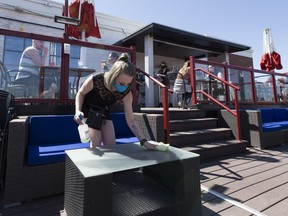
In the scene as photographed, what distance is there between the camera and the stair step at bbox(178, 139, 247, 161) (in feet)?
10.5

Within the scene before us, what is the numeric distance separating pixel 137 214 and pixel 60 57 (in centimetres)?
280

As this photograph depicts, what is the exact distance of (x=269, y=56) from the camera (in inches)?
321

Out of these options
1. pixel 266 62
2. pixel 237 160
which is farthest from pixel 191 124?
pixel 266 62

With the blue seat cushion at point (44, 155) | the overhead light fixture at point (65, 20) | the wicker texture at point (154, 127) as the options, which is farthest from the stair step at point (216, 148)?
the overhead light fixture at point (65, 20)

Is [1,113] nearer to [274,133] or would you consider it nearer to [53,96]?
[53,96]

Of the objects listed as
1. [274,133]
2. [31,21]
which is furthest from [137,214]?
[31,21]

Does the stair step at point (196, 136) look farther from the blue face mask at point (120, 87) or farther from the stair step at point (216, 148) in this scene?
the blue face mask at point (120, 87)

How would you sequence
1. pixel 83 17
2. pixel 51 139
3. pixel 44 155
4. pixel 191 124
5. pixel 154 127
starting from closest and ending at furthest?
pixel 44 155, pixel 51 139, pixel 154 127, pixel 191 124, pixel 83 17

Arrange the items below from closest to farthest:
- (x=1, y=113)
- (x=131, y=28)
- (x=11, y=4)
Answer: (x=1, y=113)
(x=11, y=4)
(x=131, y=28)

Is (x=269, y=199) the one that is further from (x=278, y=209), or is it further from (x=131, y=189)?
(x=131, y=189)

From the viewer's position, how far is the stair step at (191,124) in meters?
3.71

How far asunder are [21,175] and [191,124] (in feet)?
9.90

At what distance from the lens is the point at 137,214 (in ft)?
4.24

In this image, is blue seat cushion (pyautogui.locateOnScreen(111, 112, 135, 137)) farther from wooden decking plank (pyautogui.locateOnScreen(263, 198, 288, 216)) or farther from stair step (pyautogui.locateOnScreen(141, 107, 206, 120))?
wooden decking plank (pyautogui.locateOnScreen(263, 198, 288, 216))
